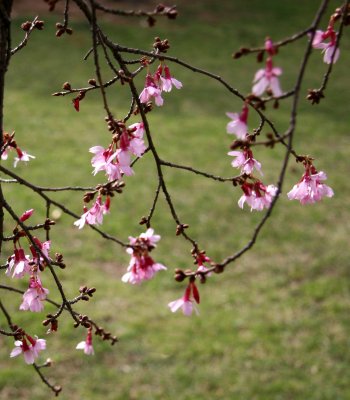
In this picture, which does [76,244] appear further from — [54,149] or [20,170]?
[54,149]

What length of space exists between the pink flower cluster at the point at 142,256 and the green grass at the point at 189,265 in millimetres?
2122

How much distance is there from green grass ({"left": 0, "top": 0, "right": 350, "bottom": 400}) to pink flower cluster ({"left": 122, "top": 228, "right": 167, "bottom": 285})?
6.96 feet

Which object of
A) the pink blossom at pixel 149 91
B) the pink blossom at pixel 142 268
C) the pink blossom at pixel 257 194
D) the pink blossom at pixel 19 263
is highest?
the pink blossom at pixel 149 91

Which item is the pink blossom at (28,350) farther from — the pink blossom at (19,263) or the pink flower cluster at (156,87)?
the pink flower cluster at (156,87)

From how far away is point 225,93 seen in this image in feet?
26.4

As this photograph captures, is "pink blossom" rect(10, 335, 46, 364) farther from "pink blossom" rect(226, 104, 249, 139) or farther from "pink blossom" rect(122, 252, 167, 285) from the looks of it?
"pink blossom" rect(226, 104, 249, 139)

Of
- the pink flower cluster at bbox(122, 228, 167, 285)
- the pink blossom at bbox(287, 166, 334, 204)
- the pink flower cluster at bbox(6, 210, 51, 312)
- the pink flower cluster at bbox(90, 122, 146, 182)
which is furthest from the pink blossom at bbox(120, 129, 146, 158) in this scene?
the pink blossom at bbox(287, 166, 334, 204)

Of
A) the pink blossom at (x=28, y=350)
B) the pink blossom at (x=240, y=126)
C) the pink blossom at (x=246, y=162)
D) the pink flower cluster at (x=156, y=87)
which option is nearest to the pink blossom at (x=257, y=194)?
the pink blossom at (x=246, y=162)

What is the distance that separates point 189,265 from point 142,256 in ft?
10.4

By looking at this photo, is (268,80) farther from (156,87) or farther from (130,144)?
(156,87)

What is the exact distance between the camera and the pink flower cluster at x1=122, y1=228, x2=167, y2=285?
0.99m

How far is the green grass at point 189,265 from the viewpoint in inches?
123

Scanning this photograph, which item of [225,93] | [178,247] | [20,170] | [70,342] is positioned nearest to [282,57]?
[225,93]

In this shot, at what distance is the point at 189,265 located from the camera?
13.7 feet
